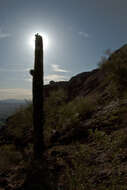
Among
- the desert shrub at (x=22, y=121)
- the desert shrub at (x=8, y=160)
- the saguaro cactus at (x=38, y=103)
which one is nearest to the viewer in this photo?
the desert shrub at (x=8, y=160)

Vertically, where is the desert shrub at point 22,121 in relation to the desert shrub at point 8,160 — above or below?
above

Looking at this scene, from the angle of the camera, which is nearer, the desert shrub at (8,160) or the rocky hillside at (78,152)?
Answer: the rocky hillside at (78,152)

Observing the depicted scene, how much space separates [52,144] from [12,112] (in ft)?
17.8

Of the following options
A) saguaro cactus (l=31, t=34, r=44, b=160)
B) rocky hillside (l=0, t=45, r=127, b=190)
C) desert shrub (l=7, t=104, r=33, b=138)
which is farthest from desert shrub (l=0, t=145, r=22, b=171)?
desert shrub (l=7, t=104, r=33, b=138)

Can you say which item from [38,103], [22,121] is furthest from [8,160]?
[22,121]

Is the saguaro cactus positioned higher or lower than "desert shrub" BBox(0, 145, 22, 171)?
higher

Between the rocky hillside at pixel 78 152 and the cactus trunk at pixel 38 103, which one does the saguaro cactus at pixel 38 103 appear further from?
the rocky hillside at pixel 78 152

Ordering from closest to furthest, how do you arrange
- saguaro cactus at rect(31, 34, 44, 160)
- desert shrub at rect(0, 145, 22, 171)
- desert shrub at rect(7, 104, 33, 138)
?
1. desert shrub at rect(0, 145, 22, 171)
2. saguaro cactus at rect(31, 34, 44, 160)
3. desert shrub at rect(7, 104, 33, 138)

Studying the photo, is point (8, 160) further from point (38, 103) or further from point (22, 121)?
point (22, 121)

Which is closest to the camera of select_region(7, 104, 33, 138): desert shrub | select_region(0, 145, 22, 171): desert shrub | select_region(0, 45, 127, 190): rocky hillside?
select_region(0, 45, 127, 190): rocky hillside

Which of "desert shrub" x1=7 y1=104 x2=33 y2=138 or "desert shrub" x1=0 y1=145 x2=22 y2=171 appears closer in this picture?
"desert shrub" x1=0 y1=145 x2=22 y2=171

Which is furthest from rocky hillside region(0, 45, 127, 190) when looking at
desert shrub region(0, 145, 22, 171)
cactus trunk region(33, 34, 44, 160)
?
cactus trunk region(33, 34, 44, 160)

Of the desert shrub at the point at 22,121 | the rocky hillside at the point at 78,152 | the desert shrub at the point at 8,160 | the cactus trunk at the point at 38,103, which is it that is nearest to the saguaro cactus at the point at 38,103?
the cactus trunk at the point at 38,103

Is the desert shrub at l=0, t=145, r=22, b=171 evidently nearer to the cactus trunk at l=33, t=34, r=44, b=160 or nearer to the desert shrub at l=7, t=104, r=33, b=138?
the cactus trunk at l=33, t=34, r=44, b=160
